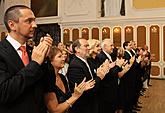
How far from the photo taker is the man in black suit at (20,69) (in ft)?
6.74

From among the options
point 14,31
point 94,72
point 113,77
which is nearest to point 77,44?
point 94,72

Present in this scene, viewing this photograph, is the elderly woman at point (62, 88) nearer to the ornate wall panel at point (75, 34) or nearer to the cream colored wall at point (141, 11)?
the cream colored wall at point (141, 11)

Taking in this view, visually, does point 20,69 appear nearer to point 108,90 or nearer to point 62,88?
point 62,88

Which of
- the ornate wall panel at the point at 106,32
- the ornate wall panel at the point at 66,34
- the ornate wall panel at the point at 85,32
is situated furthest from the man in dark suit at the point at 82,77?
the ornate wall panel at the point at 66,34

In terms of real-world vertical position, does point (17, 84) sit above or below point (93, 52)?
above

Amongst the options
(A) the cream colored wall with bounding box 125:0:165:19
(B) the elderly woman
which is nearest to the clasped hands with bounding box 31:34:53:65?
(B) the elderly woman

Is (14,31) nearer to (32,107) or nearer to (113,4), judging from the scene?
(32,107)

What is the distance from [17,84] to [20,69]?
0.14 m

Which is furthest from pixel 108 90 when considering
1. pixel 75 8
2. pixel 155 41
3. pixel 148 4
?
pixel 75 8

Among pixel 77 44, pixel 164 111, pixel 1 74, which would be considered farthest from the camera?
pixel 164 111

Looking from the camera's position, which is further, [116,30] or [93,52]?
[116,30]

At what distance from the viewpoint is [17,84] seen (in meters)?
2.05

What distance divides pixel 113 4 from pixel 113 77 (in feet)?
42.8

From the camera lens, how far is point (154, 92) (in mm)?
11922
